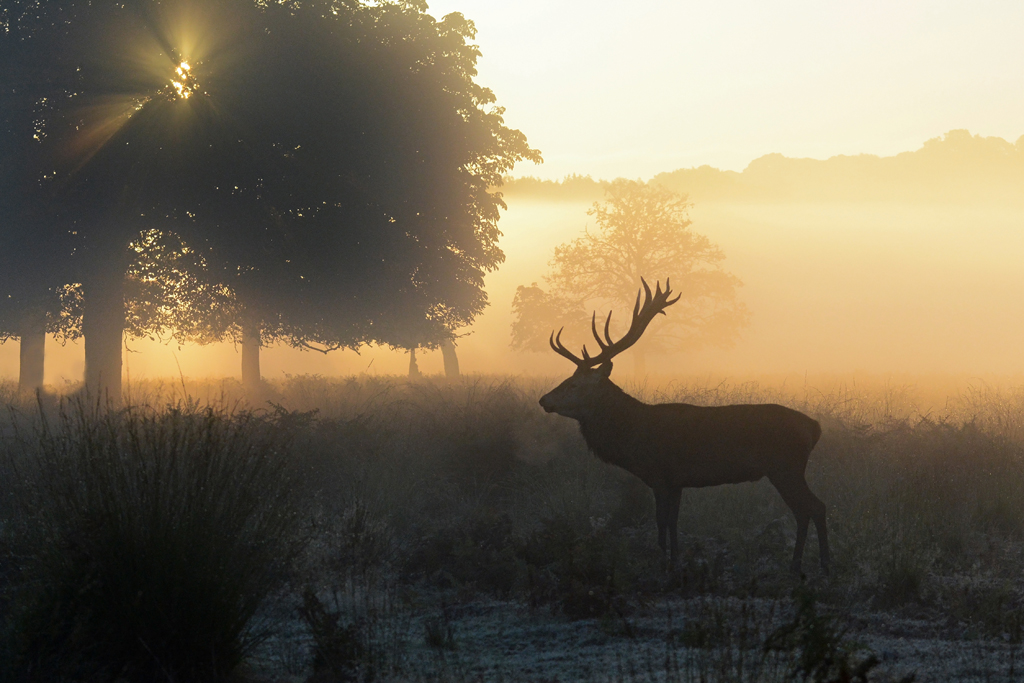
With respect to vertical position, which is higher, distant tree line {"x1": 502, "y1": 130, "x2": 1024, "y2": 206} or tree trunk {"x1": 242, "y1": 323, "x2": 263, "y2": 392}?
distant tree line {"x1": 502, "y1": 130, "x2": 1024, "y2": 206}

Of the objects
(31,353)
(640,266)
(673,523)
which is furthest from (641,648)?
(640,266)

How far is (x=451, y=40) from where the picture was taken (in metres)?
19.9

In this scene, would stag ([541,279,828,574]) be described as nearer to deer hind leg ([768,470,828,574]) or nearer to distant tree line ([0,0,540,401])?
deer hind leg ([768,470,828,574])

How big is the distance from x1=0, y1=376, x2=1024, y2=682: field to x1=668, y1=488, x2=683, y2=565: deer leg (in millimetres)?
210

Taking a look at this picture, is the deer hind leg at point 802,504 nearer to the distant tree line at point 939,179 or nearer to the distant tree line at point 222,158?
the distant tree line at point 222,158

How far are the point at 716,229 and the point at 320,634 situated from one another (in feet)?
385

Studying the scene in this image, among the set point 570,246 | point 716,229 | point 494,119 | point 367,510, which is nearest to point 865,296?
point 716,229

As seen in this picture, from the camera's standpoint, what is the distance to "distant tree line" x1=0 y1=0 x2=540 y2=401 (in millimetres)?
16719

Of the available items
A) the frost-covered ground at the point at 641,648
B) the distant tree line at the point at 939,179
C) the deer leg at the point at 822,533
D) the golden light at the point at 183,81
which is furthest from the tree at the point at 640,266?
the distant tree line at the point at 939,179

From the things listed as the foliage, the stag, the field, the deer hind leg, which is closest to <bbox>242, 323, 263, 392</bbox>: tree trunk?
the field

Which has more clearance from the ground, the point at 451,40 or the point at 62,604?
the point at 451,40

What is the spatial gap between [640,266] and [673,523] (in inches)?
1164

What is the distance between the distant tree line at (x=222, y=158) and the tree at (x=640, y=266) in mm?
18041

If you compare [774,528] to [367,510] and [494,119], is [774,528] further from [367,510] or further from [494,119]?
[494,119]
